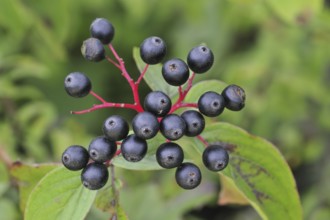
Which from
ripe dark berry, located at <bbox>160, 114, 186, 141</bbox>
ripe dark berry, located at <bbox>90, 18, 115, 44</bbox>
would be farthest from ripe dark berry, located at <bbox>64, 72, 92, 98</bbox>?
ripe dark berry, located at <bbox>160, 114, 186, 141</bbox>

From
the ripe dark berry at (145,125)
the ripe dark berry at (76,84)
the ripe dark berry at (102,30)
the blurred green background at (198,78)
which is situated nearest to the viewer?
the ripe dark berry at (145,125)

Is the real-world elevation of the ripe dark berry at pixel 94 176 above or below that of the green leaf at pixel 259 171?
below

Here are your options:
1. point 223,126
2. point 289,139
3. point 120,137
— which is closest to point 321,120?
point 289,139

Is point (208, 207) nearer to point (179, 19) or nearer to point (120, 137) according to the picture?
point (120, 137)

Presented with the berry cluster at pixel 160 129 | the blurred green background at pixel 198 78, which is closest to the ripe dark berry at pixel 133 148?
the berry cluster at pixel 160 129

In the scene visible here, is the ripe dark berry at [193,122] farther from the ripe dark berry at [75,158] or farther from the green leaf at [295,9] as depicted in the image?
the green leaf at [295,9]

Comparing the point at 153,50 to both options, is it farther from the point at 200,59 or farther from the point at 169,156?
the point at 169,156
